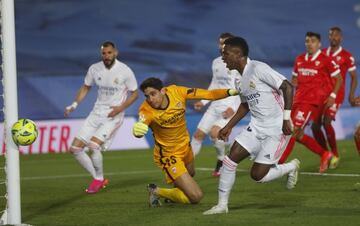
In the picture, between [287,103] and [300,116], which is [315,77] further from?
[287,103]

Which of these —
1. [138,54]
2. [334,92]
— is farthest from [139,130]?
[138,54]

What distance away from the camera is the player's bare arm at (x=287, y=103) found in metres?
9.32

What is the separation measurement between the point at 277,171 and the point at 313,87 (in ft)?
12.7

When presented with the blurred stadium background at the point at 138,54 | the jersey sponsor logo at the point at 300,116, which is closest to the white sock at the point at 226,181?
the blurred stadium background at the point at 138,54

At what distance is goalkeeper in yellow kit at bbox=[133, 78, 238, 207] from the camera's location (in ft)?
33.4

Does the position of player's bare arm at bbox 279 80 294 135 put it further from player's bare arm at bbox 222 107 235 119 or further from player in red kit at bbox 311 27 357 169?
player in red kit at bbox 311 27 357 169

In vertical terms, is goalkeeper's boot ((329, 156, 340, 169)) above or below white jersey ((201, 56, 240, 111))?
below

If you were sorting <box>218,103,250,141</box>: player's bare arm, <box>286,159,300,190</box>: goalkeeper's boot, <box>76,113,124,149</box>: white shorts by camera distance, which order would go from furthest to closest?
<box>76,113,124,149</box>: white shorts, <box>286,159,300,190</box>: goalkeeper's boot, <box>218,103,250,141</box>: player's bare arm

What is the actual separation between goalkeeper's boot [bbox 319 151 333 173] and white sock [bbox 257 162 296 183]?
3006 mm

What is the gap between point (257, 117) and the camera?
9.92 metres

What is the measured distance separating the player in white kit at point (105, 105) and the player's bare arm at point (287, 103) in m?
4.10

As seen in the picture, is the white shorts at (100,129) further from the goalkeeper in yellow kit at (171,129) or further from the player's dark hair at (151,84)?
the player's dark hair at (151,84)

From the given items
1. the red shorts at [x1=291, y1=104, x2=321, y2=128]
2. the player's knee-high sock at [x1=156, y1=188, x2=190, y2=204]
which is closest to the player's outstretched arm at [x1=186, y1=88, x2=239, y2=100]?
the player's knee-high sock at [x1=156, y1=188, x2=190, y2=204]

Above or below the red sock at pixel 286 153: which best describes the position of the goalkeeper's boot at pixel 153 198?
below
